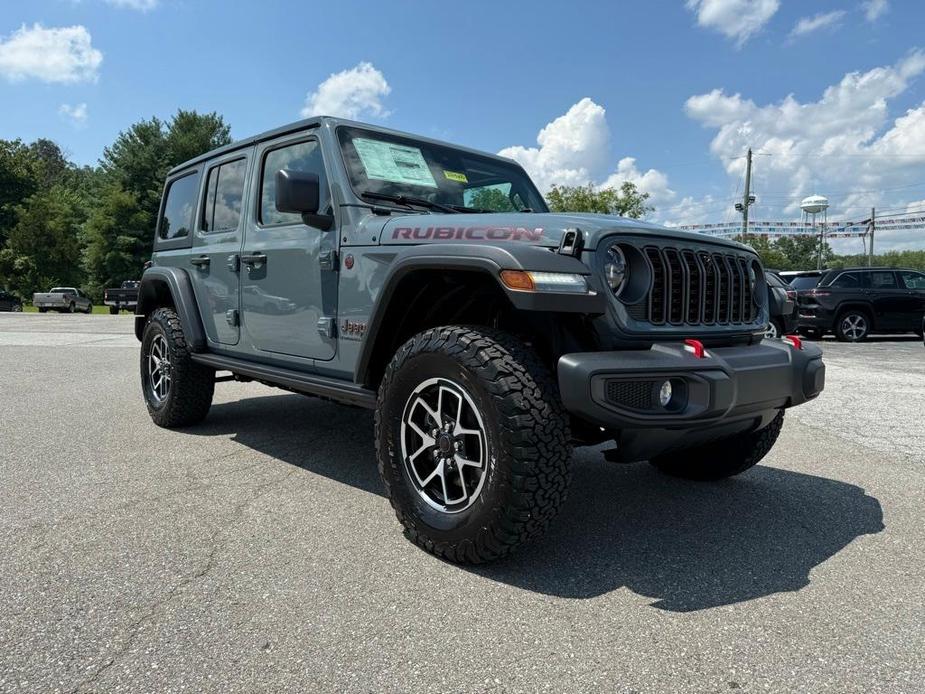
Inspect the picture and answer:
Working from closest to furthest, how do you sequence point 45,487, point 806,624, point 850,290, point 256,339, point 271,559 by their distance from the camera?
1. point 806,624
2. point 271,559
3. point 45,487
4. point 256,339
5. point 850,290

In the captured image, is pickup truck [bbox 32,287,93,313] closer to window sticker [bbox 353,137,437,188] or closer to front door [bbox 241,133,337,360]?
front door [bbox 241,133,337,360]

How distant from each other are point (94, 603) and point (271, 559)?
64 cm

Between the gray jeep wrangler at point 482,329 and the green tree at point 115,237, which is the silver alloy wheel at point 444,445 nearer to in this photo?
the gray jeep wrangler at point 482,329

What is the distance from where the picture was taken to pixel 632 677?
1.88m

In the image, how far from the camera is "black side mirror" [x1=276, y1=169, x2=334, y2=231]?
3.11 m

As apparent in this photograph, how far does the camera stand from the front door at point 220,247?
14.1 feet

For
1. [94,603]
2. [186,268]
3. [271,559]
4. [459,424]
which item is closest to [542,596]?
[459,424]

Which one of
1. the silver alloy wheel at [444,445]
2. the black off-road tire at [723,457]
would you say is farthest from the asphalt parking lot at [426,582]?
the silver alloy wheel at [444,445]

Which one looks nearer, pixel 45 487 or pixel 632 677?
pixel 632 677

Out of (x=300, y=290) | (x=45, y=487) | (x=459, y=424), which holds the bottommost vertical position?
(x=45, y=487)

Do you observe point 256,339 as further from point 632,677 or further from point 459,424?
point 632,677

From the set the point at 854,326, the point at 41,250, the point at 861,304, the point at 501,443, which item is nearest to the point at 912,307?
the point at 861,304

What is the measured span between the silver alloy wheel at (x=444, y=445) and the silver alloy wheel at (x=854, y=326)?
1380 centimetres

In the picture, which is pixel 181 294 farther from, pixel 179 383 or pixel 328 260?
pixel 328 260
